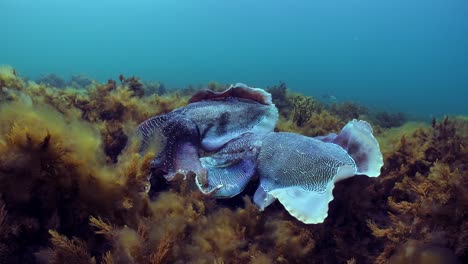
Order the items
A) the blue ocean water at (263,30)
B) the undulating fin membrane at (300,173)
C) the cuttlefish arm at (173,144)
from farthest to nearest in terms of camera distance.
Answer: the blue ocean water at (263,30) < the cuttlefish arm at (173,144) < the undulating fin membrane at (300,173)

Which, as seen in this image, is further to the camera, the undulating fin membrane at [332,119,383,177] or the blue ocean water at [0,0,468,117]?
the blue ocean water at [0,0,468,117]

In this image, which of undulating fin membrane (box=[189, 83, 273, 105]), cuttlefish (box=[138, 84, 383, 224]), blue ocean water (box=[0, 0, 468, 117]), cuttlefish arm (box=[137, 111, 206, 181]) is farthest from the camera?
blue ocean water (box=[0, 0, 468, 117])

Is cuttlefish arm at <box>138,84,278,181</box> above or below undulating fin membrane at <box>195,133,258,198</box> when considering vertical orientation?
above

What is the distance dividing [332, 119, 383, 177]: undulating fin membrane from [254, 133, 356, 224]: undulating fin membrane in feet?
0.50

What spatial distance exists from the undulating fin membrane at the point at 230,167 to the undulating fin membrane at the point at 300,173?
0.14 m

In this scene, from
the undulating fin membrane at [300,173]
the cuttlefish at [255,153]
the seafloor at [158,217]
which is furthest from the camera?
the cuttlefish at [255,153]

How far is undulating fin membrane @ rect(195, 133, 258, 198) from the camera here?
3.07 m

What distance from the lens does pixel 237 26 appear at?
163875 mm

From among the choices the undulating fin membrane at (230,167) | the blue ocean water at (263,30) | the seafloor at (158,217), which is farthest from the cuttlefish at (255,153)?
the blue ocean water at (263,30)

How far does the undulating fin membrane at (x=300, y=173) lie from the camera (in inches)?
101

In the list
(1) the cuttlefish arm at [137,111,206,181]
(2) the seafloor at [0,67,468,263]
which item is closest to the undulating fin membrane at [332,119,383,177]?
(2) the seafloor at [0,67,468,263]

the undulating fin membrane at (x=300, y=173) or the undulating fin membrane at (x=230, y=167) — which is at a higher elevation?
the undulating fin membrane at (x=300, y=173)

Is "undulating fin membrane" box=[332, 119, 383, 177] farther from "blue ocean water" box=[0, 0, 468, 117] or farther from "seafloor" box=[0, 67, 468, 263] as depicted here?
"blue ocean water" box=[0, 0, 468, 117]

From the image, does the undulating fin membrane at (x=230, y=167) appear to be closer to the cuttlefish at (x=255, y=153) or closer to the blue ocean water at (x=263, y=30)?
the cuttlefish at (x=255, y=153)
